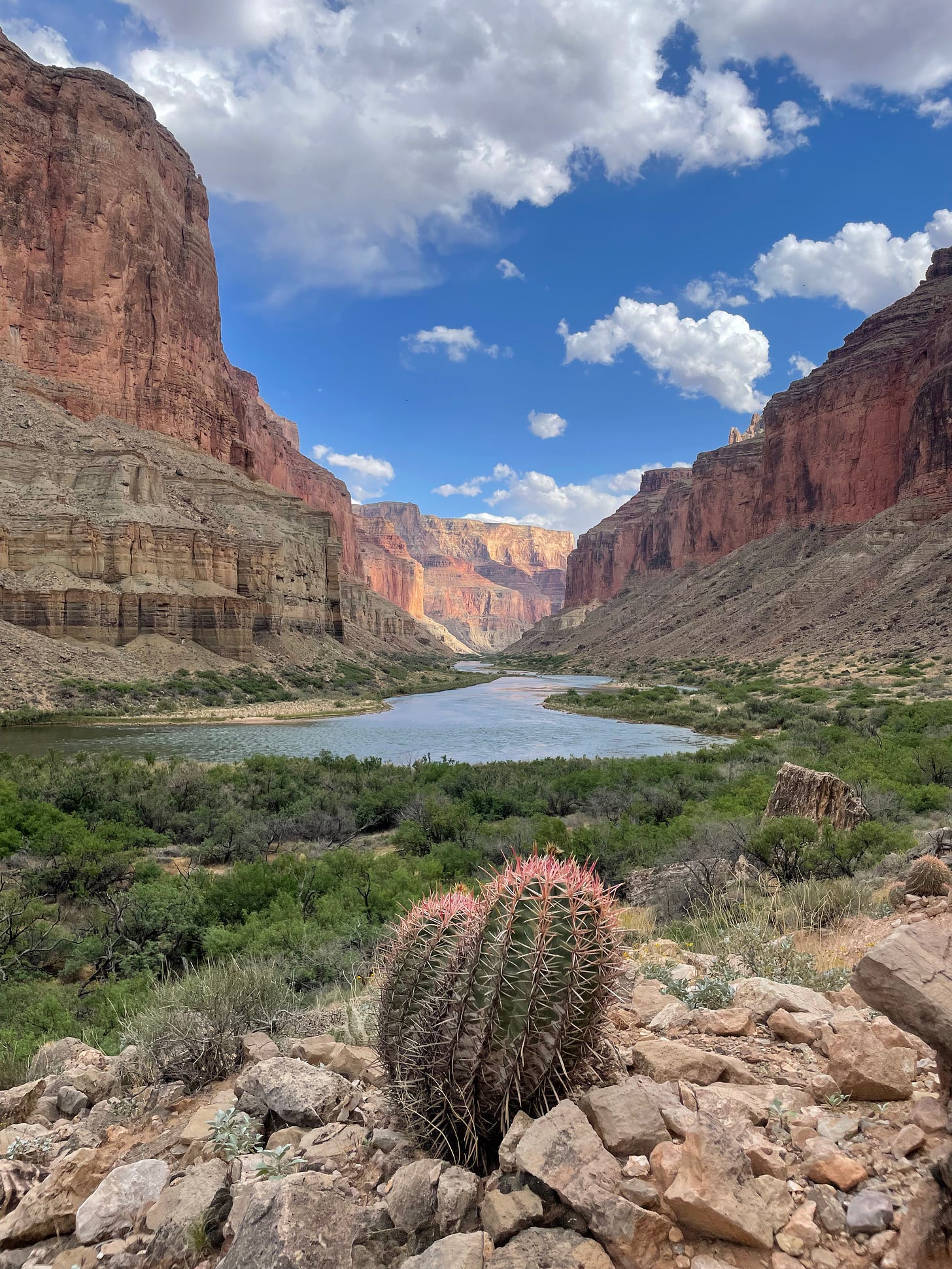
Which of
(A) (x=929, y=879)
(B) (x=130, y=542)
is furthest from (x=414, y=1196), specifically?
(B) (x=130, y=542)

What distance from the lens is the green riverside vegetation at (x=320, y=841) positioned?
6391mm

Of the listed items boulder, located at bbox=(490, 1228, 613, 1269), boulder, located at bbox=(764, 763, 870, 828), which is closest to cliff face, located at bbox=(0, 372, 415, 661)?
boulder, located at bbox=(764, 763, 870, 828)

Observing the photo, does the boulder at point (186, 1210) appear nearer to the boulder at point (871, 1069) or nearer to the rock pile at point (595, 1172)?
the rock pile at point (595, 1172)

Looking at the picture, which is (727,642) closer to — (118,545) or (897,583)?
(897,583)

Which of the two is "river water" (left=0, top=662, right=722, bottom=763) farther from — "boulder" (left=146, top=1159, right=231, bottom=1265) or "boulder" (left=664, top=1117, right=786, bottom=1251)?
"boulder" (left=664, top=1117, right=786, bottom=1251)

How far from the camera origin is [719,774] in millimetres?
16922

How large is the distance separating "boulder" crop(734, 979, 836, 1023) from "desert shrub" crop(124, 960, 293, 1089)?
2627 millimetres

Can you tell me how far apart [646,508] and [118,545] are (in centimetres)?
11645

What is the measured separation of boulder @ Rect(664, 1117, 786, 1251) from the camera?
1768 mm

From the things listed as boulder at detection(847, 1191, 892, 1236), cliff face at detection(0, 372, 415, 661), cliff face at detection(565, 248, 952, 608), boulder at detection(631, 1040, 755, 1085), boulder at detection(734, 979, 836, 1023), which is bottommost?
boulder at detection(734, 979, 836, 1023)

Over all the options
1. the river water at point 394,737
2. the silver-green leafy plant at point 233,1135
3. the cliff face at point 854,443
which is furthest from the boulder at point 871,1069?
the cliff face at point 854,443

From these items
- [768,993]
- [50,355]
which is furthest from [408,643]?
[768,993]

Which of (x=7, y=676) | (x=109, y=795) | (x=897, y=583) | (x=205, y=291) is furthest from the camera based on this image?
(x=205, y=291)

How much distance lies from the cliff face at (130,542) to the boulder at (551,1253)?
138 feet
